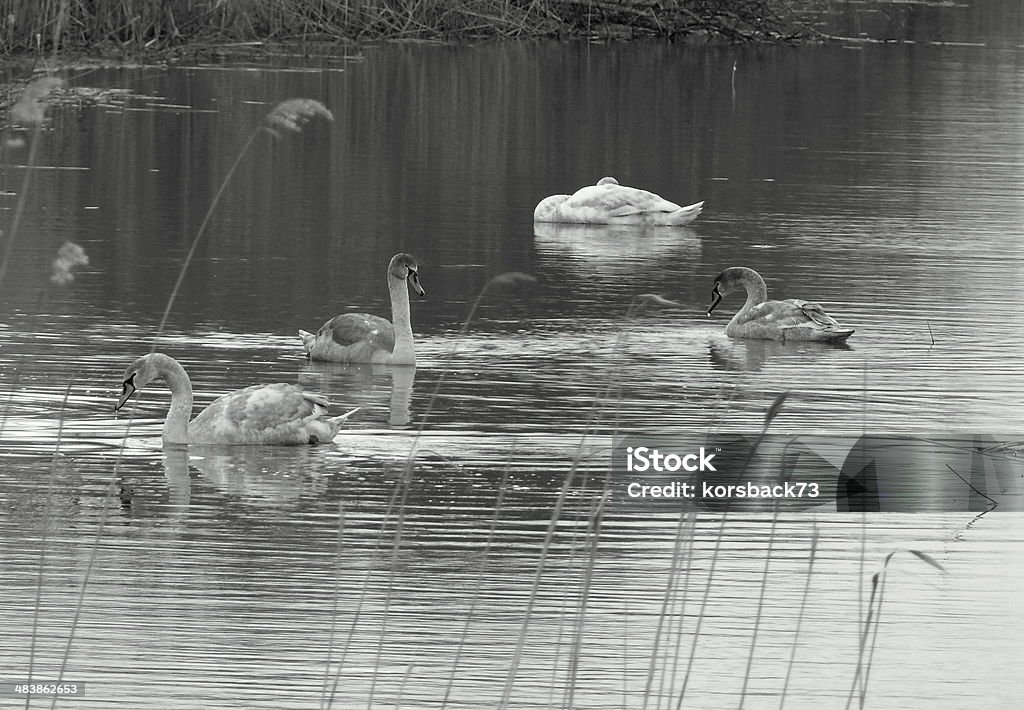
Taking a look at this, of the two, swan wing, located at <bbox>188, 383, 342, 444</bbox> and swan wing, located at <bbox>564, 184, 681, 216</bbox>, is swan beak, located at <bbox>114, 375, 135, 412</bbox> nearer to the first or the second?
swan wing, located at <bbox>188, 383, 342, 444</bbox>

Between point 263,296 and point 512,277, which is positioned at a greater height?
point 512,277

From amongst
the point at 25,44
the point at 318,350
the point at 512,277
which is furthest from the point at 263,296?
the point at 25,44

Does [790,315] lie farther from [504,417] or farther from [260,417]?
[260,417]

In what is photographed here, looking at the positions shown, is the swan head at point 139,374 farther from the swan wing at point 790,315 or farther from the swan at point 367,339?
the swan wing at point 790,315

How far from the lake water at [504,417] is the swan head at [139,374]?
0.87 feet

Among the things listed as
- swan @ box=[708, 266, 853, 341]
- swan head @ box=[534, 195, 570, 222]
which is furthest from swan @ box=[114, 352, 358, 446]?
swan head @ box=[534, 195, 570, 222]

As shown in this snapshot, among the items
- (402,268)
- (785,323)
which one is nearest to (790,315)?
(785,323)

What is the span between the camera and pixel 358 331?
12297mm

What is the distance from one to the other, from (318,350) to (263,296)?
7.03ft

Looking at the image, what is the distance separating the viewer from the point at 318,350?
12.3m

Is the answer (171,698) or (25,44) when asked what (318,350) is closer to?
(171,698)

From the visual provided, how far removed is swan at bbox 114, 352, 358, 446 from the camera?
9.92m

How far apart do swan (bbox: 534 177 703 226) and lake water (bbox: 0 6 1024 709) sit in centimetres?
19

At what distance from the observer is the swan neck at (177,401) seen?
32.4 ft
